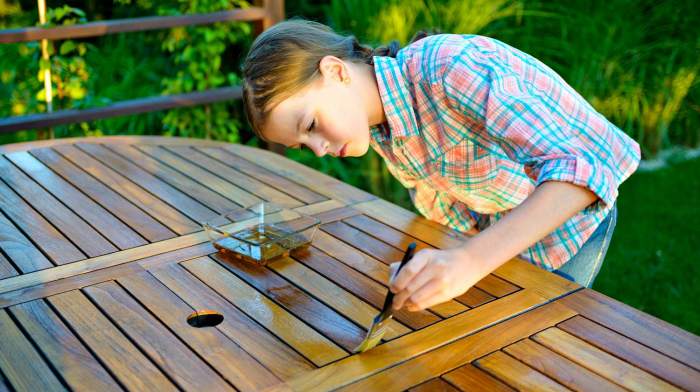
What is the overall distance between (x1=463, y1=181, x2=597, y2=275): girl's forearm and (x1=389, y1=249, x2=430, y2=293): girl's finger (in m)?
0.11

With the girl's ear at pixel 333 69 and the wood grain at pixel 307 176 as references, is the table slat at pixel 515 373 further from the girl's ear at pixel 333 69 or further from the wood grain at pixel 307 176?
the wood grain at pixel 307 176

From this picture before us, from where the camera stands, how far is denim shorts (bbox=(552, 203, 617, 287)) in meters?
2.08

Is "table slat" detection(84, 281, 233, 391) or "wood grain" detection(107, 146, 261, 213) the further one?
"wood grain" detection(107, 146, 261, 213)

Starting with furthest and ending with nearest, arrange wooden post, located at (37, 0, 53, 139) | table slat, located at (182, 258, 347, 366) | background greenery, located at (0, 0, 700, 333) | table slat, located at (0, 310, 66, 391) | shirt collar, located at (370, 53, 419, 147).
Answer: background greenery, located at (0, 0, 700, 333) → wooden post, located at (37, 0, 53, 139) → shirt collar, located at (370, 53, 419, 147) → table slat, located at (182, 258, 347, 366) → table slat, located at (0, 310, 66, 391)

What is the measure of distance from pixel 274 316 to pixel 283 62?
23.2 inches

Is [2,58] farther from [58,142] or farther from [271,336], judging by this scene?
[271,336]

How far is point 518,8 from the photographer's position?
15.4ft

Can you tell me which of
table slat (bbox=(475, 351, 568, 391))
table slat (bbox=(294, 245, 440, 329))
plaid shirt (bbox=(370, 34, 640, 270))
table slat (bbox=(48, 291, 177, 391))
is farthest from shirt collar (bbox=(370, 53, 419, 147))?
table slat (bbox=(48, 291, 177, 391))

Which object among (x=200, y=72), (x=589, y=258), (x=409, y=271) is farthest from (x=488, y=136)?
(x=200, y=72)

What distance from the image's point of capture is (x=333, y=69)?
1896mm

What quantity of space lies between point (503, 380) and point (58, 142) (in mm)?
1915

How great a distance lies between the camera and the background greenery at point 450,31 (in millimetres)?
4277

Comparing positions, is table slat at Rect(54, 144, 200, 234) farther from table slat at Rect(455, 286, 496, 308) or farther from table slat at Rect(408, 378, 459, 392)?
table slat at Rect(408, 378, 459, 392)

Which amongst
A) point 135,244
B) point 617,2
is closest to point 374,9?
point 617,2
